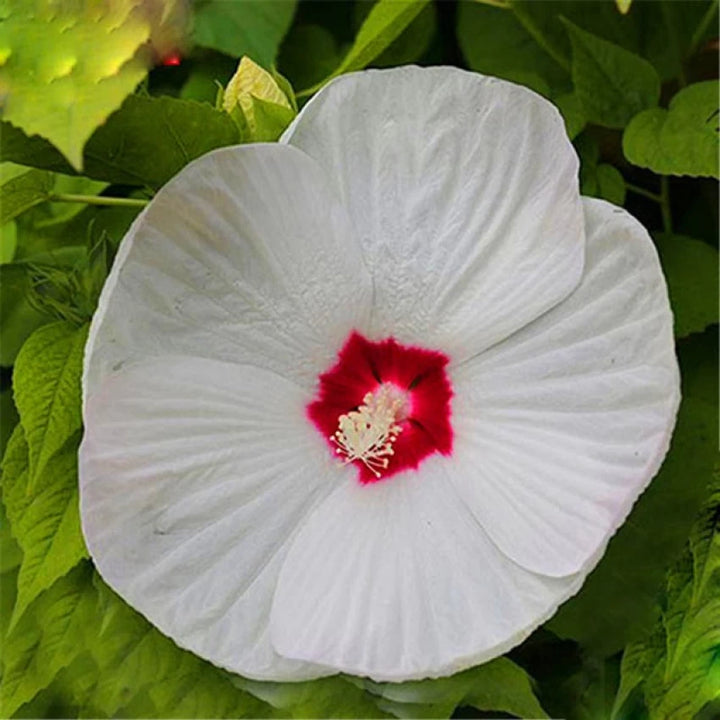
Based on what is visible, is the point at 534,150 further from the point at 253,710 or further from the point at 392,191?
the point at 253,710

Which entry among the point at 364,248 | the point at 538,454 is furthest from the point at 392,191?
the point at 538,454

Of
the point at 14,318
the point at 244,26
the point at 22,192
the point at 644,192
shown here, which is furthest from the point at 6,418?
the point at 644,192

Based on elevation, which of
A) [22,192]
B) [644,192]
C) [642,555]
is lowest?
[642,555]

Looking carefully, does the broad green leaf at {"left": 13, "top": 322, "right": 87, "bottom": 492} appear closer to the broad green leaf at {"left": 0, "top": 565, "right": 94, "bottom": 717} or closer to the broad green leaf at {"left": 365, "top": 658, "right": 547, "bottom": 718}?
the broad green leaf at {"left": 0, "top": 565, "right": 94, "bottom": 717}

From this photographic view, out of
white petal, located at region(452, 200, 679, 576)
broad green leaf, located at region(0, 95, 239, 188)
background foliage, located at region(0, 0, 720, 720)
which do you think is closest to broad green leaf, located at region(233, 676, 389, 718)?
background foliage, located at region(0, 0, 720, 720)

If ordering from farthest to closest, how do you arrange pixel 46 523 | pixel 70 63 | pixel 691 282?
pixel 691 282, pixel 46 523, pixel 70 63

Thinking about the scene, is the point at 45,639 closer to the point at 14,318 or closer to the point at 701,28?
the point at 14,318

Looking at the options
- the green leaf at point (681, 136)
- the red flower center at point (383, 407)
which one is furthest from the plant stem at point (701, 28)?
the red flower center at point (383, 407)
